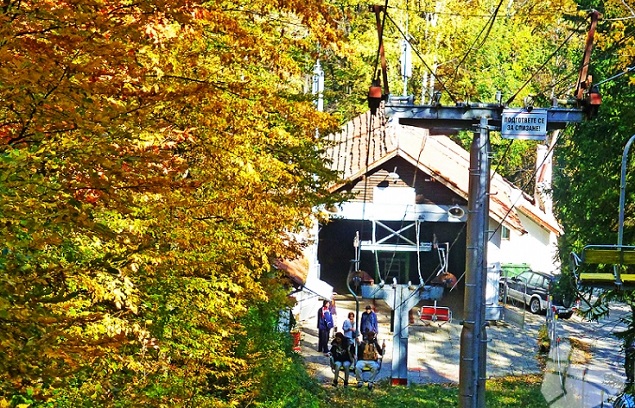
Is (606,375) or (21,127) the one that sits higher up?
(21,127)

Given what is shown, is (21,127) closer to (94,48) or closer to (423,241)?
(94,48)

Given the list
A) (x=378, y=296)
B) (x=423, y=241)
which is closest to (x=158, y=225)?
(x=378, y=296)

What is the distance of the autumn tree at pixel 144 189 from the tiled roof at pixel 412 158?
12.9 metres

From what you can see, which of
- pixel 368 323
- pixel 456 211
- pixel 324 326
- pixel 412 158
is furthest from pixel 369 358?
pixel 412 158

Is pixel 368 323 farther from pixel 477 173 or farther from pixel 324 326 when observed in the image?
pixel 477 173

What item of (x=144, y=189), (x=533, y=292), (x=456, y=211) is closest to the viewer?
(x=144, y=189)

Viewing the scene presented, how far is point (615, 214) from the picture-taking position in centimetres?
2339

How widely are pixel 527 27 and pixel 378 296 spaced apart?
34936mm

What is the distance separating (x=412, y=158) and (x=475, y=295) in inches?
871

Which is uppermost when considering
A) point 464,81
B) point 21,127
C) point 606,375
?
point 464,81

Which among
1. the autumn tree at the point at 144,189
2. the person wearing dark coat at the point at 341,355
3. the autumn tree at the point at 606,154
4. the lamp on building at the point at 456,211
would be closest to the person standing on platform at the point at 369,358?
the person wearing dark coat at the point at 341,355

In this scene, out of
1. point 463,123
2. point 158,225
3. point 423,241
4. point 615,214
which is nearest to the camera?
point 158,225

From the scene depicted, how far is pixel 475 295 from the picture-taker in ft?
44.4

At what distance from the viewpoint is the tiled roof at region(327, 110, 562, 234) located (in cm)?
3494
